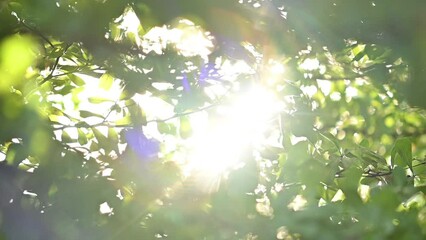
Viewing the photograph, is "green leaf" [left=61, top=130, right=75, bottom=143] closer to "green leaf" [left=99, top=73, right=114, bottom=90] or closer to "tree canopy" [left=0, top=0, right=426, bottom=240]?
"tree canopy" [left=0, top=0, right=426, bottom=240]

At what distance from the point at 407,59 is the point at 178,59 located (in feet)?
2.05

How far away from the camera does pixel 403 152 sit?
1154 millimetres

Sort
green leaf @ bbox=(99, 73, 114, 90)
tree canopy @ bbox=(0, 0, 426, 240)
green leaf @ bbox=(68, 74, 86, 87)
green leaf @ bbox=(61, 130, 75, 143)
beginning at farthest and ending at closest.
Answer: green leaf @ bbox=(68, 74, 86, 87), green leaf @ bbox=(99, 73, 114, 90), green leaf @ bbox=(61, 130, 75, 143), tree canopy @ bbox=(0, 0, 426, 240)

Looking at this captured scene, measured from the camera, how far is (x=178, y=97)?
1.60 metres

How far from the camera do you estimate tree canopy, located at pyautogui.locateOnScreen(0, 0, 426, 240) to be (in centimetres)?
105

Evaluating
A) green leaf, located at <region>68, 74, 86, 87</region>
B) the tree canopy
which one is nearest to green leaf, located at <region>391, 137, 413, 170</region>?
the tree canopy

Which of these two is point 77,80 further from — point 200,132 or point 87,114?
point 200,132

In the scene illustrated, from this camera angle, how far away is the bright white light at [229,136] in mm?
1219

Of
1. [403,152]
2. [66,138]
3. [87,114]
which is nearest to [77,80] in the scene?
[87,114]

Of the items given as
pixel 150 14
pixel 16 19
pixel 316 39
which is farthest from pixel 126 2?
pixel 316 39

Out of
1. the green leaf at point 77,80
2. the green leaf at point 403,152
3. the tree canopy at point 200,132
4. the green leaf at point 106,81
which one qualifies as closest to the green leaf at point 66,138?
the tree canopy at point 200,132

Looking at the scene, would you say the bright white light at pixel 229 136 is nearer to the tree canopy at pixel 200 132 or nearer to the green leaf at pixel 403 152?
the tree canopy at pixel 200 132

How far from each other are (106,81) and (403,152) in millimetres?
862

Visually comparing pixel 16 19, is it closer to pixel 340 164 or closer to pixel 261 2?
pixel 261 2
